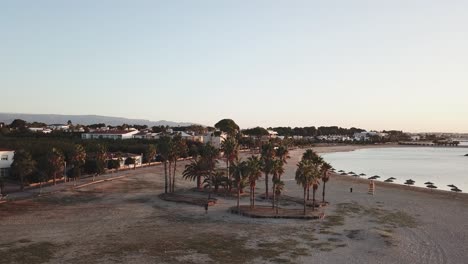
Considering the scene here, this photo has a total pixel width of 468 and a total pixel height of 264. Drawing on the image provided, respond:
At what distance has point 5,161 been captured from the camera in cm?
7006

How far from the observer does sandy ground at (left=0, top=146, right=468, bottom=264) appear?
34.1m

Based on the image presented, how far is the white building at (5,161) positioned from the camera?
6956 centimetres

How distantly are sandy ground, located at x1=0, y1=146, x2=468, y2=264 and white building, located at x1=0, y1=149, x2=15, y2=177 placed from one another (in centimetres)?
1603

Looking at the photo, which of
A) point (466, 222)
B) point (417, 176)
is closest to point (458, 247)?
point (466, 222)

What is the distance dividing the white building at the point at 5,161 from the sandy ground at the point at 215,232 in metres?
16.0

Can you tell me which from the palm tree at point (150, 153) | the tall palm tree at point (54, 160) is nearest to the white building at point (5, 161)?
the tall palm tree at point (54, 160)

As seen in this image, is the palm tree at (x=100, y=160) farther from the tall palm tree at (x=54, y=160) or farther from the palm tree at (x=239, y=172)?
the palm tree at (x=239, y=172)

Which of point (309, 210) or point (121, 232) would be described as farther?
point (309, 210)

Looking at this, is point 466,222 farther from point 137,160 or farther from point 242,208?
point 137,160

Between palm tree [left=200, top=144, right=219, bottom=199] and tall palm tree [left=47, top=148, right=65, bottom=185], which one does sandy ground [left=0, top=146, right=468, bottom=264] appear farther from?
tall palm tree [left=47, top=148, right=65, bottom=185]

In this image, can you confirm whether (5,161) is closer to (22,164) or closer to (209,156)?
(22,164)

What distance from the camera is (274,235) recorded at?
4075cm

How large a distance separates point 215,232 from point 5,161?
46157mm

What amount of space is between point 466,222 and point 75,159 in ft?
198
